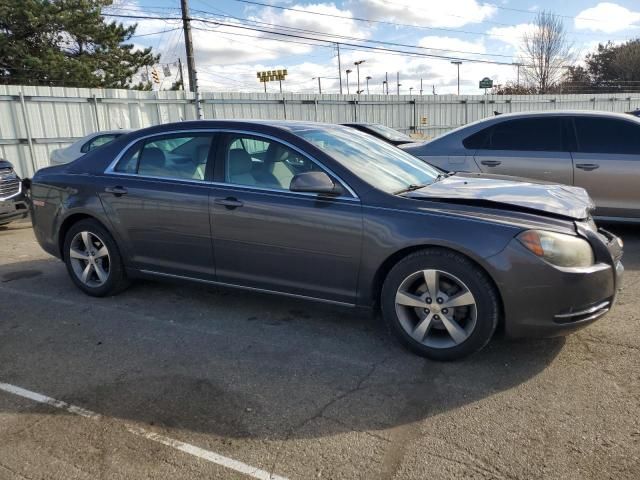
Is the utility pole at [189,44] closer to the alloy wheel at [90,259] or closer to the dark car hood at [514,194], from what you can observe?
the alloy wheel at [90,259]

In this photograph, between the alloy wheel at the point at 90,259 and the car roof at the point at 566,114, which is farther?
the car roof at the point at 566,114

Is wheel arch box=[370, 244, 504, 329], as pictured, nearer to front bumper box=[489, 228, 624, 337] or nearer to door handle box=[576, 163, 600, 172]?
front bumper box=[489, 228, 624, 337]

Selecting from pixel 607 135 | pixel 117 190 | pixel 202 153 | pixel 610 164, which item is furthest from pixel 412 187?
pixel 607 135

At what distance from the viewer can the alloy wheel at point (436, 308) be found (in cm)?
330

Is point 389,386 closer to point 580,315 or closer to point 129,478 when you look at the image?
point 580,315

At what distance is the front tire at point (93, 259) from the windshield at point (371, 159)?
2.06 metres

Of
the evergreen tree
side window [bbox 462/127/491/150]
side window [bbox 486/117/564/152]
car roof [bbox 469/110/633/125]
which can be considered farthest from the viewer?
the evergreen tree

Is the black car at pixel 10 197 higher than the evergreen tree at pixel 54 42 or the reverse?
the reverse

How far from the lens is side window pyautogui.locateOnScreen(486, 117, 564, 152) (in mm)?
6332

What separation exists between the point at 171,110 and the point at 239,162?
1373 centimetres

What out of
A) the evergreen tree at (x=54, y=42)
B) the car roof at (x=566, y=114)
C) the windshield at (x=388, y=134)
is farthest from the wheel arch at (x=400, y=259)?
the evergreen tree at (x=54, y=42)

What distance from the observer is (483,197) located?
352 centimetres

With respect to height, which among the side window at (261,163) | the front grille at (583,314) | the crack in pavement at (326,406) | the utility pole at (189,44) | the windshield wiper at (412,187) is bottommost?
the crack in pavement at (326,406)

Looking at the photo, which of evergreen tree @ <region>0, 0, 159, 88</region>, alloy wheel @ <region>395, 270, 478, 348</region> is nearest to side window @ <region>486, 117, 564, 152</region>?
alloy wheel @ <region>395, 270, 478, 348</region>
